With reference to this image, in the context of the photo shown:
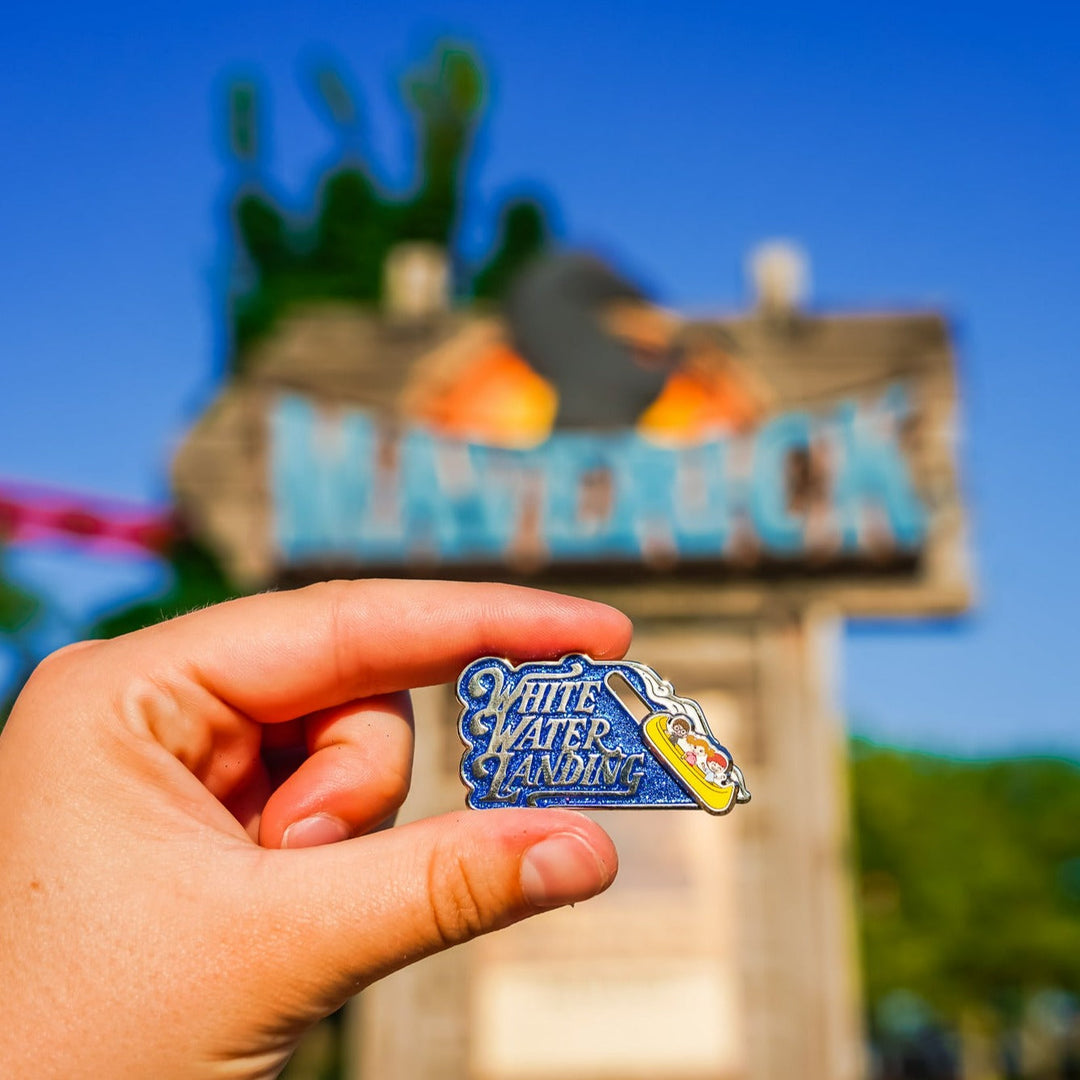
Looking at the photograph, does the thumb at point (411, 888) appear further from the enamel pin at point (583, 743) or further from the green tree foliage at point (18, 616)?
the green tree foliage at point (18, 616)

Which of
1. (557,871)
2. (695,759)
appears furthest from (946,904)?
(557,871)

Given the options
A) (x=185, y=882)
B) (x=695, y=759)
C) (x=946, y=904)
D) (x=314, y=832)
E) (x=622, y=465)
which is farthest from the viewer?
(x=946, y=904)

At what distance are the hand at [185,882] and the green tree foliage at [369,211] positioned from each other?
47.2 feet

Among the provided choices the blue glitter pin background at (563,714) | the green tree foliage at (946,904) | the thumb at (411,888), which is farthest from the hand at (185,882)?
the green tree foliage at (946,904)

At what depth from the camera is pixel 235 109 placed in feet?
58.4

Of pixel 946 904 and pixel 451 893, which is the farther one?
pixel 946 904

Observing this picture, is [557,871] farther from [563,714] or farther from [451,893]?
[563,714]

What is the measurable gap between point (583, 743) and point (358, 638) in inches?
24.8

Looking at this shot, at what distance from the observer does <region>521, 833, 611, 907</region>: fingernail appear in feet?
8.26

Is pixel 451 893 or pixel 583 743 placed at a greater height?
pixel 583 743

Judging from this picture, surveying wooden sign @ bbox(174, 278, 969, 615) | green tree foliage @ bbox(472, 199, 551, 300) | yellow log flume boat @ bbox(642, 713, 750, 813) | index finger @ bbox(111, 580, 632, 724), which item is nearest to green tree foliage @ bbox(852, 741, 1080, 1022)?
green tree foliage @ bbox(472, 199, 551, 300)

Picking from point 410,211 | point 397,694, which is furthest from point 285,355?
point 397,694

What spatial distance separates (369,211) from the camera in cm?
1759

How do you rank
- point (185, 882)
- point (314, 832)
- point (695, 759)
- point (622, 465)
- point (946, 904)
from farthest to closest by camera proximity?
1. point (946, 904)
2. point (622, 465)
3. point (695, 759)
4. point (314, 832)
5. point (185, 882)
